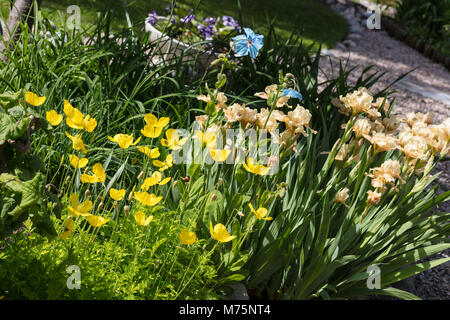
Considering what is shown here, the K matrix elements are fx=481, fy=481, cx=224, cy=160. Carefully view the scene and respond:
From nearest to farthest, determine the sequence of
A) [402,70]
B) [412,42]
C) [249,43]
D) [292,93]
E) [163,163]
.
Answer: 1. [163,163]
2. [292,93]
3. [249,43]
4. [402,70]
5. [412,42]

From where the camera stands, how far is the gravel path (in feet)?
8.94

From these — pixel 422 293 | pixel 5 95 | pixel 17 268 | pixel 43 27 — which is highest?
pixel 5 95

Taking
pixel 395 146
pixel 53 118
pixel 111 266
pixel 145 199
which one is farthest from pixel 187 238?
pixel 395 146

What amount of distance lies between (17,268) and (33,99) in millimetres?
505

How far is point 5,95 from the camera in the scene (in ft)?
4.71

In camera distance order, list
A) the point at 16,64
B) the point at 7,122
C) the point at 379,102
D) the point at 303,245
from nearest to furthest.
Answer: the point at 7,122 < the point at 303,245 < the point at 379,102 < the point at 16,64

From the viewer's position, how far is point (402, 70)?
7043 millimetres

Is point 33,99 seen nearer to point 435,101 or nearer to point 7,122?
point 7,122

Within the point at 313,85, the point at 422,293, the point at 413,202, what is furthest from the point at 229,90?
the point at 422,293

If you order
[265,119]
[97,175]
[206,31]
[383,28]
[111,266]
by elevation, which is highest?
[265,119]

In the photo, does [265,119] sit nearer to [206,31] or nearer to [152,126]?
[152,126]

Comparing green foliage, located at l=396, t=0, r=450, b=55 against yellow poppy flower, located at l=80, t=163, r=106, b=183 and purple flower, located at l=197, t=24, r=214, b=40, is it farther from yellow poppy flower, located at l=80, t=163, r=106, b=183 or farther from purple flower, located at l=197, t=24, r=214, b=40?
yellow poppy flower, located at l=80, t=163, r=106, b=183

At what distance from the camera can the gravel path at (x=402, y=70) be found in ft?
8.94

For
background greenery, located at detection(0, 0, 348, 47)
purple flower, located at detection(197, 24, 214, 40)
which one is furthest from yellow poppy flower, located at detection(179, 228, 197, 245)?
background greenery, located at detection(0, 0, 348, 47)
